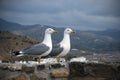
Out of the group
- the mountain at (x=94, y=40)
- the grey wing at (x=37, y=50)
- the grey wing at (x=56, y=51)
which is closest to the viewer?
the grey wing at (x=37, y=50)

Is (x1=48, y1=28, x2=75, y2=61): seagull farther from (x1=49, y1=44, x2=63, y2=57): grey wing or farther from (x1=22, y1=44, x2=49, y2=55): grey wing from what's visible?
(x1=22, y1=44, x2=49, y2=55): grey wing

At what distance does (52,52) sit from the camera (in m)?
5.77

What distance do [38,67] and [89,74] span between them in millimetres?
805

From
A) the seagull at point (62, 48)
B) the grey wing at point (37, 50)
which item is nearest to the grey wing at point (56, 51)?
the seagull at point (62, 48)

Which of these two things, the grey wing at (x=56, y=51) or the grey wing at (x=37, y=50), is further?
the grey wing at (x=56, y=51)

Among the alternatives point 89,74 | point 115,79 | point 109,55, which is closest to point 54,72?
point 89,74

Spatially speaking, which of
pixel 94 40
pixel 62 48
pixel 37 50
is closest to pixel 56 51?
pixel 62 48

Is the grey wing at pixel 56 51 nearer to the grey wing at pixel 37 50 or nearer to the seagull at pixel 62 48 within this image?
the seagull at pixel 62 48

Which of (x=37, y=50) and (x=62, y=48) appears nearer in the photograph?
(x=37, y=50)

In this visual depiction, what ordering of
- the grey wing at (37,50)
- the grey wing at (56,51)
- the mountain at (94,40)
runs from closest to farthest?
1. the grey wing at (37,50)
2. the grey wing at (56,51)
3. the mountain at (94,40)

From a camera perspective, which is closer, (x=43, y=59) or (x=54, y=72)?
(x=54, y=72)

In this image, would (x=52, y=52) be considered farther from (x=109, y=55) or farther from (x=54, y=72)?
(x=109, y=55)

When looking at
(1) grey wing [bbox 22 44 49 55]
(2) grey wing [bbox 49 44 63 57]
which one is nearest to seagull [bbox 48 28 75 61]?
(2) grey wing [bbox 49 44 63 57]

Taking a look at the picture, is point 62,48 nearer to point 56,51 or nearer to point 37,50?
point 56,51
